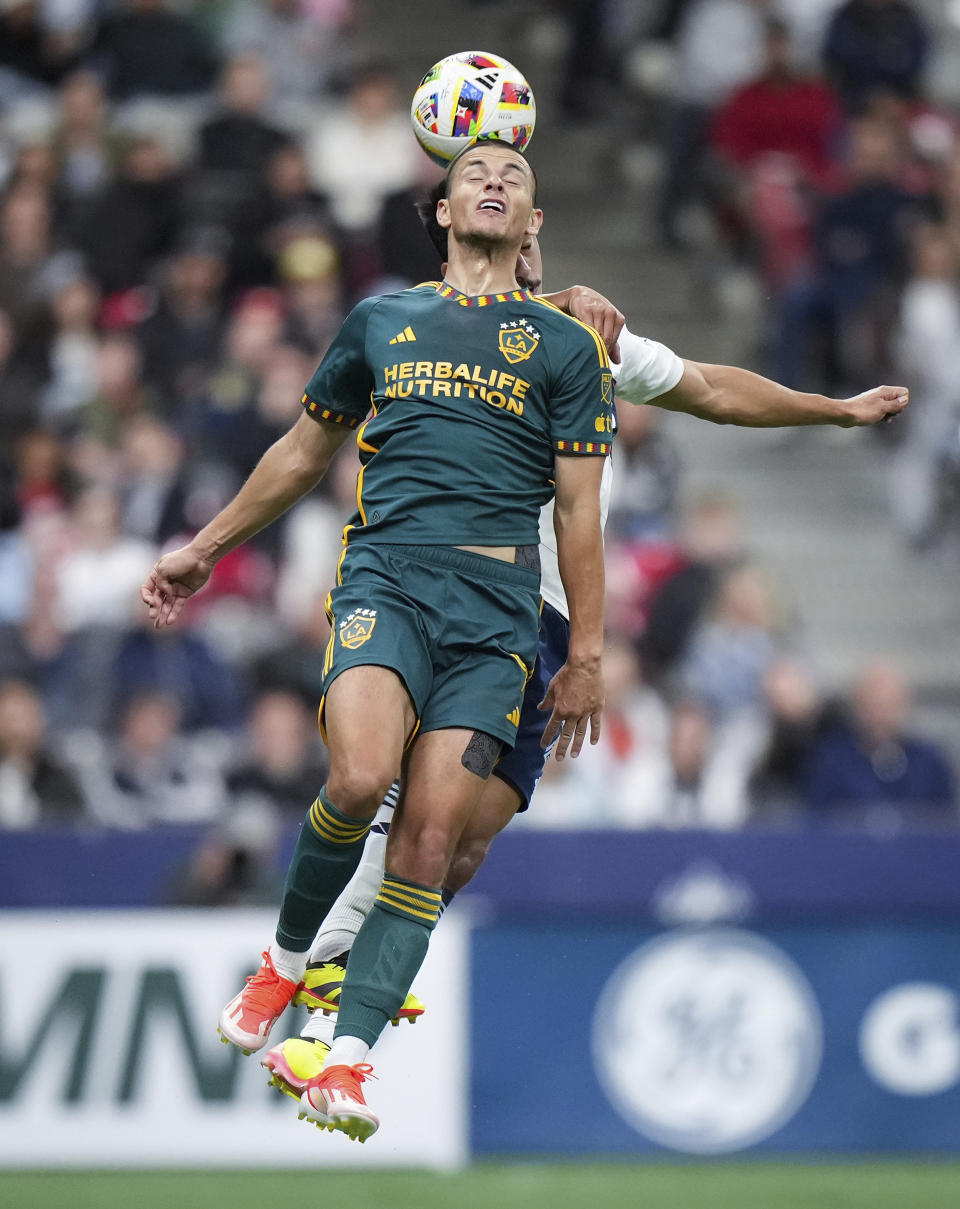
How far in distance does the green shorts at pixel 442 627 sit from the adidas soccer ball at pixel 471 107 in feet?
4.03

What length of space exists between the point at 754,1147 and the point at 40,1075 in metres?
3.51

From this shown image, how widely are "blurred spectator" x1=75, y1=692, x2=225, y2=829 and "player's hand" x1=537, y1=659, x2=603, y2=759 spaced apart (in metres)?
6.01

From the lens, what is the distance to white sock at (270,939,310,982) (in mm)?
7023

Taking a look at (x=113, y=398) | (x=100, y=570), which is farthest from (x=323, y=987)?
(x=113, y=398)

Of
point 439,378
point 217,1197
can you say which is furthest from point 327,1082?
point 217,1197

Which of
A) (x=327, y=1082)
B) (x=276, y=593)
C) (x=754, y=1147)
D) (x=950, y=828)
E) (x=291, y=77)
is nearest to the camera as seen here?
(x=327, y=1082)

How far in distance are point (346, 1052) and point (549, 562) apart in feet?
5.44

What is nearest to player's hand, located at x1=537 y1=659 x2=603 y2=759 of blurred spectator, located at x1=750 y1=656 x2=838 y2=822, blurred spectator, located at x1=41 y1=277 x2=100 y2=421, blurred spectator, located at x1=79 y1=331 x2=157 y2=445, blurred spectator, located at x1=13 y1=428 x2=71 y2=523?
blurred spectator, located at x1=750 y1=656 x2=838 y2=822

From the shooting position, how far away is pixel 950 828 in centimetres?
1229

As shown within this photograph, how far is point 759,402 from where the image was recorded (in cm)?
721

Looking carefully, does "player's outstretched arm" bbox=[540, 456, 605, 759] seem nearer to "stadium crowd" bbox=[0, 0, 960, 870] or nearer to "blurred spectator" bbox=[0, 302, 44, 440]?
"stadium crowd" bbox=[0, 0, 960, 870]

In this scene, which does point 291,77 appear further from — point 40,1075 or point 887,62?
point 40,1075

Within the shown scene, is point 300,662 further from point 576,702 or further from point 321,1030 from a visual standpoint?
point 576,702

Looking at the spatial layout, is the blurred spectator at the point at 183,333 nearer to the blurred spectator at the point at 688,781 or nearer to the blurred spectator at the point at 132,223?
the blurred spectator at the point at 132,223
